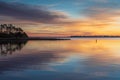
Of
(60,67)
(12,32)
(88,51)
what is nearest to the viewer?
(60,67)

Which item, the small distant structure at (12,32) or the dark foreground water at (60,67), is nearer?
the dark foreground water at (60,67)

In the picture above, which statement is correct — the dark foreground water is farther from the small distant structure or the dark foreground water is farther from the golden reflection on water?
the small distant structure

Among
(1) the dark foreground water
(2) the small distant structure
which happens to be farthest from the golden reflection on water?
(2) the small distant structure

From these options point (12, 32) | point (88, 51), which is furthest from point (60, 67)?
point (12, 32)

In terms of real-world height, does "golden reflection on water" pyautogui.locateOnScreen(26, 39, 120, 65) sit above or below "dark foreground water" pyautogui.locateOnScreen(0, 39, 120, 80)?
below

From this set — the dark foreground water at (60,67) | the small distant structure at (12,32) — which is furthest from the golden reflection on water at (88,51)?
the small distant structure at (12,32)

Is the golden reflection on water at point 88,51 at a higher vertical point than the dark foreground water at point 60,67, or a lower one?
lower

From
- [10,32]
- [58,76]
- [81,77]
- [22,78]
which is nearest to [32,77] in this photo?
[22,78]

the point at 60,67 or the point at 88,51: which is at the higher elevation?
the point at 60,67

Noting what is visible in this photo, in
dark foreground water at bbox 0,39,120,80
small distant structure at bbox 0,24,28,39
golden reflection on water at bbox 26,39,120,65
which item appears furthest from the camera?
small distant structure at bbox 0,24,28,39

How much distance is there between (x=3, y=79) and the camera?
51.2ft

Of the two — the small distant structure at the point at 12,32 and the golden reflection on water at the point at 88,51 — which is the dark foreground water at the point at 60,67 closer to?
the golden reflection on water at the point at 88,51

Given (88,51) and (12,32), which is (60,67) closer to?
(88,51)

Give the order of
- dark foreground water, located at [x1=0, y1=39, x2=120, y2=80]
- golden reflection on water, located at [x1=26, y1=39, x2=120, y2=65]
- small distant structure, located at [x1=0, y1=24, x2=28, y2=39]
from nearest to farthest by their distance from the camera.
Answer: dark foreground water, located at [x1=0, y1=39, x2=120, y2=80] → golden reflection on water, located at [x1=26, y1=39, x2=120, y2=65] → small distant structure, located at [x1=0, y1=24, x2=28, y2=39]
